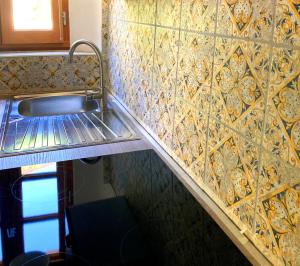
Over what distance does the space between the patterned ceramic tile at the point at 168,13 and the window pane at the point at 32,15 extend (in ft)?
3.90

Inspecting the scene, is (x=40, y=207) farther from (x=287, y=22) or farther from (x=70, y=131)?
(x=287, y=22)

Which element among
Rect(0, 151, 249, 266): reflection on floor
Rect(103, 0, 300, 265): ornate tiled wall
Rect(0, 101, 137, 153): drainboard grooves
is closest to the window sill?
Rect(0, 101, 137, 153): drainboard grooves

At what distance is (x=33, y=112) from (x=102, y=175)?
0.95 metres

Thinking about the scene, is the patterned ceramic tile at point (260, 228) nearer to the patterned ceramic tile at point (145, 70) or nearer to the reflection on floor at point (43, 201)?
the reflection on floor at point (43, 201)

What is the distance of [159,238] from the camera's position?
2.77 ft

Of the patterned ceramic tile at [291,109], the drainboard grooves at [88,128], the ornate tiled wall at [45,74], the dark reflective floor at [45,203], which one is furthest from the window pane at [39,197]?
the ornate tiled wall at [45,74]

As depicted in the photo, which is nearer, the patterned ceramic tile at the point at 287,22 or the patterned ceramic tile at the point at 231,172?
the patterned ceramic tile at the point at 287,22

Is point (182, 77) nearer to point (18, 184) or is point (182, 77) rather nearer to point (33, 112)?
point (18, 184)

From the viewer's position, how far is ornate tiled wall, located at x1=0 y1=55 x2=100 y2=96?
200cm

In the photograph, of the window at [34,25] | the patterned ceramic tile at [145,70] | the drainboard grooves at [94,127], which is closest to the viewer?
the patterned ceramic tile at [145,70]

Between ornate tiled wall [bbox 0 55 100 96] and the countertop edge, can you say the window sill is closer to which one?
ornate tiled wall [bbox 0 55 100 96]

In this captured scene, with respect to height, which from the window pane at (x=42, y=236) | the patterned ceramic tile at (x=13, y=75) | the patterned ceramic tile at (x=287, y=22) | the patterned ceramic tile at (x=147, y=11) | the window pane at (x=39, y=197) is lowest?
the window pane at (x=39, y=197)

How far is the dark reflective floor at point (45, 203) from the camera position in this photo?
77 centimetres

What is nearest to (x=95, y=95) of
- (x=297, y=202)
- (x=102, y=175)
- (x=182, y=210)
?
(x=102, y=175)
